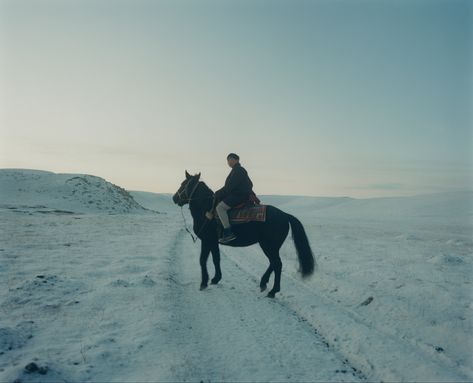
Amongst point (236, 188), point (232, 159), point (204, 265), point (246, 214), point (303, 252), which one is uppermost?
point (232, 159)

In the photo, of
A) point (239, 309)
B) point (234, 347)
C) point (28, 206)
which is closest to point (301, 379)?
point (234, 347)

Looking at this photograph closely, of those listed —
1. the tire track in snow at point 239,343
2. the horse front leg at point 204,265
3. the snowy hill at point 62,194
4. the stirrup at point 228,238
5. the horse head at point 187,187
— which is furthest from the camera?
the snowy hill at point 62,194

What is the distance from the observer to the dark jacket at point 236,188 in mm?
7957

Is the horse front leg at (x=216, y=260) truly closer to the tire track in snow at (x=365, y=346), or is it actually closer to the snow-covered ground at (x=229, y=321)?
the snow-covered ground at (x=229, y=321)

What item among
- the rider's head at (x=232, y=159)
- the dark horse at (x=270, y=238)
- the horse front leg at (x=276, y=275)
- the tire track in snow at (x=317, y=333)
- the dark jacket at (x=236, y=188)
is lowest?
the tire track in snow at (x=317, y=333)

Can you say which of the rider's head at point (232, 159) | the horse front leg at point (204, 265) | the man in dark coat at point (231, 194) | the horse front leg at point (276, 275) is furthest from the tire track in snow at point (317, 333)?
the rider's head at point (232, 159)

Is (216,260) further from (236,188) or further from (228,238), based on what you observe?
(236,188)

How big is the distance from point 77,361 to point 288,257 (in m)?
9.86

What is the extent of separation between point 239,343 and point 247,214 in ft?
11.4

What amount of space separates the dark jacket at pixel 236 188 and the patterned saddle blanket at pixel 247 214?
0.70 feet

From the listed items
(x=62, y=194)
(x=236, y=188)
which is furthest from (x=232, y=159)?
(x=62, y=194)

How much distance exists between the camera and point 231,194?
26.3ft

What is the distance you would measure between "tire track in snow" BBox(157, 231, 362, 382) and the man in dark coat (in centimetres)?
141

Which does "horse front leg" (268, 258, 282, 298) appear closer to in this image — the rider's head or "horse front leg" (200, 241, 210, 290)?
"horse front leg" (200, 241, 210, 290)
